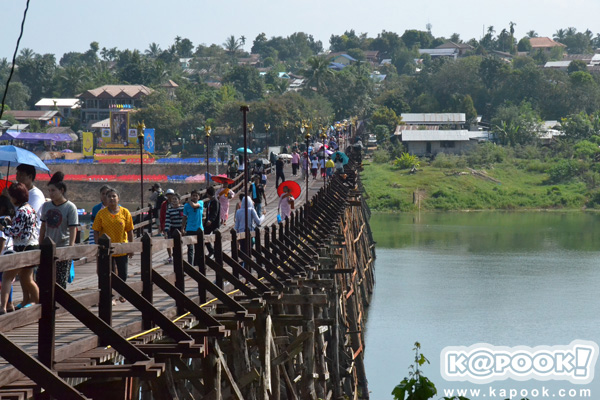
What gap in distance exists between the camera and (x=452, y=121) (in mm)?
85750

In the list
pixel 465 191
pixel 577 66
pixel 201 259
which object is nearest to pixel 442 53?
pixel 577 66

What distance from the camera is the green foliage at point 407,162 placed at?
232 ft

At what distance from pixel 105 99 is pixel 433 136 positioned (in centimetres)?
4084

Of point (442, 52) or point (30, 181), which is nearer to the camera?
point (30, 181)

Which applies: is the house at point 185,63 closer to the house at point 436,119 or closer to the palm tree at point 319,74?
the palm tree at point 319,74

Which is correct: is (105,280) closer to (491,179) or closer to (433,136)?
(491,179)

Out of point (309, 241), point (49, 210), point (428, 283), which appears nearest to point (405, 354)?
point (309, 241)

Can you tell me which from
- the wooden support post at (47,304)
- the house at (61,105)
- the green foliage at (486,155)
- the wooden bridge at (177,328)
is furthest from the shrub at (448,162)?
the wooden support post at (47,304)

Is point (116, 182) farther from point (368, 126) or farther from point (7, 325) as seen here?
point (7, 325)

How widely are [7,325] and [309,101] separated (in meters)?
85.1

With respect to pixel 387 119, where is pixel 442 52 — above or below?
above

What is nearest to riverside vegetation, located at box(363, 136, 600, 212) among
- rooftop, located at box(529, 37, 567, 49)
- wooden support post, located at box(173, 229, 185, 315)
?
wooden support post, located at box(173, 229, 185, 315)

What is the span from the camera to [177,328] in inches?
285

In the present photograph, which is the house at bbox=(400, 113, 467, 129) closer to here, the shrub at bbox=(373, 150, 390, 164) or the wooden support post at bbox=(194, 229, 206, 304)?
→ the shrub at bbox=(373, 150, 390, 164)
